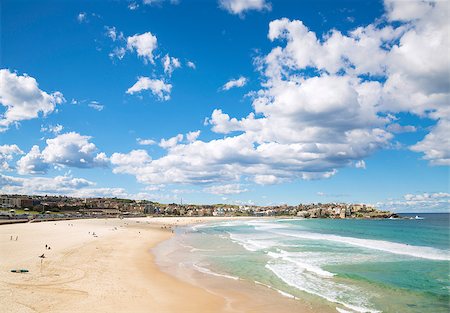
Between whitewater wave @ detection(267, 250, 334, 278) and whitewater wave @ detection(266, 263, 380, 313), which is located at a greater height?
whitewater wave @ detection(267, 250, 334, 278)

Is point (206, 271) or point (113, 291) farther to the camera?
point (206, 271)

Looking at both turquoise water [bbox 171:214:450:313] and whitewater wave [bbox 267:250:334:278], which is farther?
whitewater wave [bbox 267:250:334:278]

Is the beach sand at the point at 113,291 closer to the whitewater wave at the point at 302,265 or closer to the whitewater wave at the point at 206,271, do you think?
the whitewater wave at the point at 206,271

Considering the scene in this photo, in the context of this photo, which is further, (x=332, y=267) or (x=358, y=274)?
(x=332, y=267)

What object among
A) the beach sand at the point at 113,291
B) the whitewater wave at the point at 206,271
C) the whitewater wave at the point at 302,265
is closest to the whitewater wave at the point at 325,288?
the whitewater wave at the point at 302,265

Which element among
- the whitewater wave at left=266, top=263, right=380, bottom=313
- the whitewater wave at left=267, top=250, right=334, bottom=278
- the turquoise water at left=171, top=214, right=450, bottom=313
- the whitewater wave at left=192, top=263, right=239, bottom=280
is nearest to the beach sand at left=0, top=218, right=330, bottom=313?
the whitewater wave at left=192, top=263, right=239, bottom=280

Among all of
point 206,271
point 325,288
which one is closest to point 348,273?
point 325,288

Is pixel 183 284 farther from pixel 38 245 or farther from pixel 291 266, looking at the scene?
pixel 38 245

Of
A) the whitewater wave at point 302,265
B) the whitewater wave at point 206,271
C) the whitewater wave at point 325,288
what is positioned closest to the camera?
the whitewater wave at point 325,288

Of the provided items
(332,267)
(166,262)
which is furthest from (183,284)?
(332,267)

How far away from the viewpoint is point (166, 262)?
3134 cm

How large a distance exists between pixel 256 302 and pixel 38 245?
86.6 ft

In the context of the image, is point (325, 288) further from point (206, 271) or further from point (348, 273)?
point (206, 271)

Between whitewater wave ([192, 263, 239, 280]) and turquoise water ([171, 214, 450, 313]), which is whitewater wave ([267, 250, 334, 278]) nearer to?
turquoise water ([171, 214, 450, 313])
